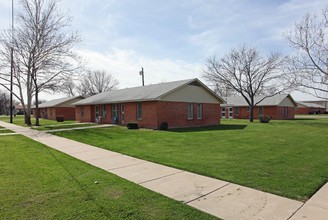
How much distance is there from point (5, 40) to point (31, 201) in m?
25.8

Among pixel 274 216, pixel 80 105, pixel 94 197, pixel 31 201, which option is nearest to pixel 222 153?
pixel 274 216

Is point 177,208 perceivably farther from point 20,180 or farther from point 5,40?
point 5,40

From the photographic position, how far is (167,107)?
63.1 ft

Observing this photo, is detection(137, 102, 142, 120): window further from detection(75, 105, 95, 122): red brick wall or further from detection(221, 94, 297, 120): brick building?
detection(221, 94, 297, 120): brick building

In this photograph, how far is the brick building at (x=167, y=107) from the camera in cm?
1875

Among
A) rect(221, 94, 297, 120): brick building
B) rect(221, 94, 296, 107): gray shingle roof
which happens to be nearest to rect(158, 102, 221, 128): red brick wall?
rect(221, 94, 296, 107): gray shingle roof

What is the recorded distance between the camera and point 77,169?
638 centimetres

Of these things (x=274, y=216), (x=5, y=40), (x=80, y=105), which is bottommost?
(x=274, y=216)

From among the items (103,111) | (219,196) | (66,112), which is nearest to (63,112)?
(66,112)

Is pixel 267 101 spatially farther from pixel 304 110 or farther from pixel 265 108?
pixel 304 110

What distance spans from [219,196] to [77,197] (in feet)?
9.24

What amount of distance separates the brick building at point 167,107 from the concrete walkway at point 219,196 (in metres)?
12.1

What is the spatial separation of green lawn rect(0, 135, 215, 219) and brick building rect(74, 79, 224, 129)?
1246 cm

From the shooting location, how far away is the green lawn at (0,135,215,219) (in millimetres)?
3635
